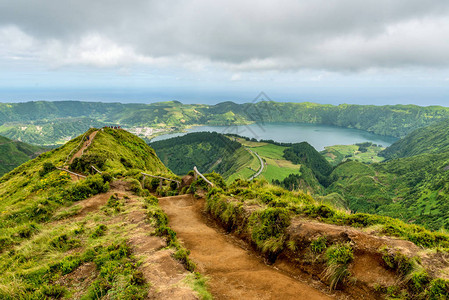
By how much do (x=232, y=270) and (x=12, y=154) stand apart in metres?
197

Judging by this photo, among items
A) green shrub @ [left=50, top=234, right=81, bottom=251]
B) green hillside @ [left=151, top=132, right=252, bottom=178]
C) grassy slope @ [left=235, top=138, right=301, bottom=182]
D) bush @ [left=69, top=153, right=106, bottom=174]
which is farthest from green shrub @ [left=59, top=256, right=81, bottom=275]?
green hillside @ [left=151, top=132, right=252, bottom=178]

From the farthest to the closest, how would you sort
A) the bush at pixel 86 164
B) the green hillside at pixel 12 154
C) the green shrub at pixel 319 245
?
the green hillside at pixel 12 154, the bush at pixel 86 164, the green shrub at pixel 319 245

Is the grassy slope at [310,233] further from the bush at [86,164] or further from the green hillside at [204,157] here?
the green hillside at [204,157]

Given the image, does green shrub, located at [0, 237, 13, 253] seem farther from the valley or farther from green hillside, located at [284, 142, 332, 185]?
green hillside, located at [284, 142, 332, 185]

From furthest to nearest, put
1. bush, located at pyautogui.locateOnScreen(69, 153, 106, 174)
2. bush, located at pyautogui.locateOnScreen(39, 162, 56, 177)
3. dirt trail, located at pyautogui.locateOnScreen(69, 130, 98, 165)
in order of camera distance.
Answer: dirt trail, located at pyautogui.locateOnScreen(69, 130, 98, 165) < bush, located at pyautogui.locateOnScreen(69, 153, 106, 174) < bush, located at pyautogui.locateOnScreen(39, 162, 56, 177)

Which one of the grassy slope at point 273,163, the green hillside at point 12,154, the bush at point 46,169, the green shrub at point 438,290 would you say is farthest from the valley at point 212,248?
the green hillside at point 12,154

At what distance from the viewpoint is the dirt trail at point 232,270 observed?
5.96m

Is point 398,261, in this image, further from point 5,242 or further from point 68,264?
point 5,242

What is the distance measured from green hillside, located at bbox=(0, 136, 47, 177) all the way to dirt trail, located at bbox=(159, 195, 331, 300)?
16480cm

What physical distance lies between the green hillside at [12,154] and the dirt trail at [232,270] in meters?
165

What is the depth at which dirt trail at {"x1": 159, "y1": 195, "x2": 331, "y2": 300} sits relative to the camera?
596 cm

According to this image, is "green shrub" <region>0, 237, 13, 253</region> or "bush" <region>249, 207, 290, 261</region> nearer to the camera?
"bush" <region>249, 207, 290, 261</region>

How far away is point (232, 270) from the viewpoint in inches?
288

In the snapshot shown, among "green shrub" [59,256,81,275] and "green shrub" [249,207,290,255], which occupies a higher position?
"green shrub" [249,207,290,255]
